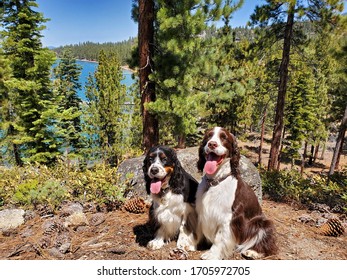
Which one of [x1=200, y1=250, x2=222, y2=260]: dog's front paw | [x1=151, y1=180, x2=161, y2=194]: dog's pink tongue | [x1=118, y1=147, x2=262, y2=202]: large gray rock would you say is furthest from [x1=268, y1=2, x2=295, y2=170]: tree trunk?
[x1=151, y1=180, x2=161, y2=194]: dog's pink tongue

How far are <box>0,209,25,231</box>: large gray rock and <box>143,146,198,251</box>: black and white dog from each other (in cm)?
263

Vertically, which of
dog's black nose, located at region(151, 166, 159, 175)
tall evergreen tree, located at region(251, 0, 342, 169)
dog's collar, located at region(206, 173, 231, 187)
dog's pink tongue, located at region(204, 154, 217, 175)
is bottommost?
dog's collar, located at region(206, 173, 231, 187)

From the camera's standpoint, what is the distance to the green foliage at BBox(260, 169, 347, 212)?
5.84m

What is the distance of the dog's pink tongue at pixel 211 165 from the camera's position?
289 cm

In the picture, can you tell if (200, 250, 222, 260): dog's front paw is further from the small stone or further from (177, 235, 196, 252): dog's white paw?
the small stone

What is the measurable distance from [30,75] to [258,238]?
15.6 m

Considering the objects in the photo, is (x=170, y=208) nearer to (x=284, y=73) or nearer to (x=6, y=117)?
(x=284, y=73)

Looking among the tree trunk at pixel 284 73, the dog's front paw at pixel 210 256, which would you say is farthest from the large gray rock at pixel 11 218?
the tree trunk at pixel 284 73

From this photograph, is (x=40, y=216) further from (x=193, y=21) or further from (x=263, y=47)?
(x=263, y=47)

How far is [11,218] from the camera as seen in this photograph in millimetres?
4500

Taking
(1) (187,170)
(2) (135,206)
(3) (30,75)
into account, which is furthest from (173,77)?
(3) (30,75)

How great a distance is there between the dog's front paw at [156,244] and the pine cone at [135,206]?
4.08 ft

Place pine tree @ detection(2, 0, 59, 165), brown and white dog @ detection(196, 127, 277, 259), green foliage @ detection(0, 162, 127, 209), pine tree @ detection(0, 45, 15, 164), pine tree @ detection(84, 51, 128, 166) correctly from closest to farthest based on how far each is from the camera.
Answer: brown and white dog @ detection(196, 127, 277, 259) → green foliage @ detection(0, 162, 127, 209) → pine tree @ detection(2, 0, 59, 165) → pine tree @ detection(0, 45, 15, 164) → pine tree @ detection(84, 51, 128, 166)
